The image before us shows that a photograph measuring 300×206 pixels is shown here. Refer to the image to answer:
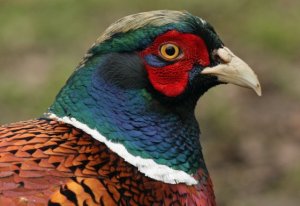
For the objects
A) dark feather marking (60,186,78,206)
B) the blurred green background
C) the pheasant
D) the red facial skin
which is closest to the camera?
dark feather marking (60,186,78,206)

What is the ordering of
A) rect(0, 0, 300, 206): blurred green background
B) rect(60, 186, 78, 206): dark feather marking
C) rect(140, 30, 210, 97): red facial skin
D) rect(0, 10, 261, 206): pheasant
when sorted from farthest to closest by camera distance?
1. rect(0, 0, 300, 206): blurred green background
2. rect(140, 30, 210, 97): red facial skin
3. rect(0, 10, 261, 206): pheasant
4. rect(60, 186, 78, 206): dark feather marking

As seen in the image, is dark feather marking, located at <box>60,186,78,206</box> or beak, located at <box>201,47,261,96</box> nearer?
dark feather marking, located at <box>60,186,78,206</box>

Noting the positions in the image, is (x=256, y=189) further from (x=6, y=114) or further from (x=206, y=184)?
(x=206, y=184)

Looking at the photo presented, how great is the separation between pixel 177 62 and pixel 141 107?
9.8 inches

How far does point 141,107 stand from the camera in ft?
12.8

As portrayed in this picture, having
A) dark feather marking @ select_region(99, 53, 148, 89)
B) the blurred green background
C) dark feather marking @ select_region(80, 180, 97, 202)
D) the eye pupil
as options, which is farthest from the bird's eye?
the blurred green background

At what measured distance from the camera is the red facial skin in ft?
12.8

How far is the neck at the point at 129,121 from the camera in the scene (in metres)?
3.87

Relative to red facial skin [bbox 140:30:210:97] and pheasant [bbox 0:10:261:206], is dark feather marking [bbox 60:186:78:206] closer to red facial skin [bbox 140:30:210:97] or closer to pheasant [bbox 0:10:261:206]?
pheasant [bbox 0:10:261:206]

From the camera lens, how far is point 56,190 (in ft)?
11.6

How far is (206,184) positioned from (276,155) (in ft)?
9.10

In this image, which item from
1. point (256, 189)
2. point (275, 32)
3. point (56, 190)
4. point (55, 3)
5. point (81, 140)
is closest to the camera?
point (56, 190)

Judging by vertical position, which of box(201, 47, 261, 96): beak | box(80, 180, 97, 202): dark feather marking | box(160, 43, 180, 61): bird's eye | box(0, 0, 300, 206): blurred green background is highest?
box(160, 43, 180, 61): bird's eye

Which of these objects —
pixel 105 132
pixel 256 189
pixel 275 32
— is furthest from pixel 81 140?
pixel 275 32
